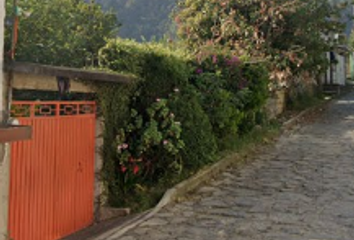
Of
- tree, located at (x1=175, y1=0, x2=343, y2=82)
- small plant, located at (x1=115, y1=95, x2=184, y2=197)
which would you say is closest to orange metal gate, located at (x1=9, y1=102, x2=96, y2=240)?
small plant, located at (x1=115, y1=95, x2=184, y2=197)

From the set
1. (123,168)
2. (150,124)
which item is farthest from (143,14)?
(123,168)

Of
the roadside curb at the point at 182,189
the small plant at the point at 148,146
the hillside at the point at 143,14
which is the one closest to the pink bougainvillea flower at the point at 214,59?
the roadside curb at the point at 182,189

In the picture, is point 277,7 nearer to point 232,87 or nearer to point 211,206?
point 232,87

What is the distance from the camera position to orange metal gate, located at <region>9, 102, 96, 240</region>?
521 centimetres

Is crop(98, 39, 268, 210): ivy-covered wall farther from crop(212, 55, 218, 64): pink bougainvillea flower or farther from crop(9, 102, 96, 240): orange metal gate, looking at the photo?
crop(212, 55, 218, 64): pink bougainvillea flower

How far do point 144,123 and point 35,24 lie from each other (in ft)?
11.1

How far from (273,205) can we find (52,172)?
3516mm

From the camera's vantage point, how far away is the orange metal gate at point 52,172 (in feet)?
17.1

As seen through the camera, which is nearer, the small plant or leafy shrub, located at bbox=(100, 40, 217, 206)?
leafy shrub, located at bbox=(100, 40, 217, 206)

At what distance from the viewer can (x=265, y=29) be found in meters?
17.0

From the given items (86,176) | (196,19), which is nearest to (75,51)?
(86,176)

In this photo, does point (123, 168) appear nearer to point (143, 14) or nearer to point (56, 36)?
point (56, 36)

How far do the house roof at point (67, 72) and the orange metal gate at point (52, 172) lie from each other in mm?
469

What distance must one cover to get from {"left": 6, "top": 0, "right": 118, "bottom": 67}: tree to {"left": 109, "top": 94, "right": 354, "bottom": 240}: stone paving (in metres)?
3.43
